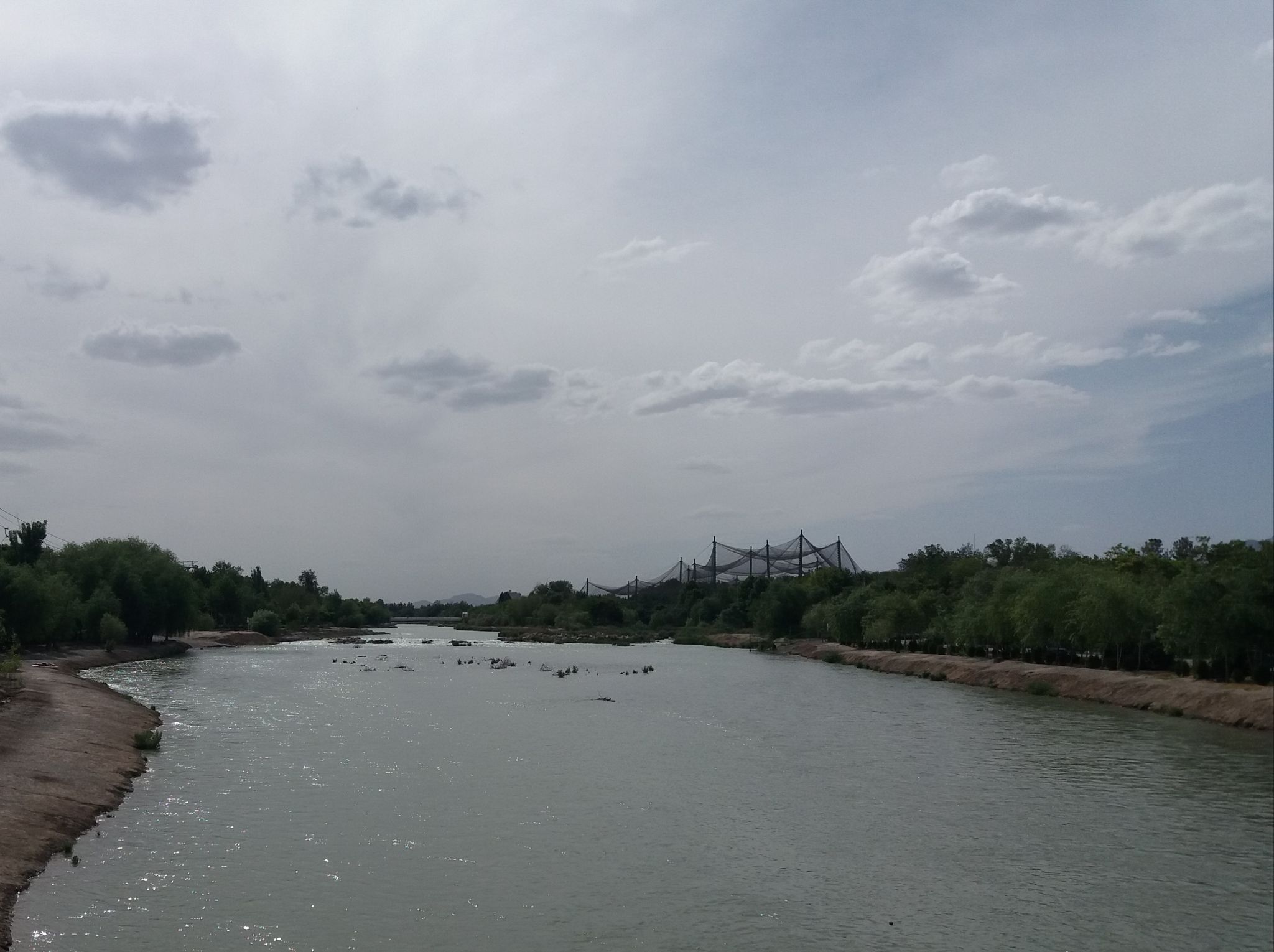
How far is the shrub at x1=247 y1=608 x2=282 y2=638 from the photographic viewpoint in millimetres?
141000

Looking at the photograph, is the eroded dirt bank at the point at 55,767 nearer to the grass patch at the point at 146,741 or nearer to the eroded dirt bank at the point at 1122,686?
the grass patch at the point at 146,741

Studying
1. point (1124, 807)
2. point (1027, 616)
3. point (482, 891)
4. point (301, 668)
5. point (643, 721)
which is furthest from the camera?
point (301, 668)

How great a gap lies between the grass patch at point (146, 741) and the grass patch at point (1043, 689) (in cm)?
4663

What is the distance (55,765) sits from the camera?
27.4 m

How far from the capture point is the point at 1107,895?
1994cm

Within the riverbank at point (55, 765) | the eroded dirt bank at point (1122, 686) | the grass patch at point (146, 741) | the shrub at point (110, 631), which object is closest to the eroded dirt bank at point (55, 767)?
the riverbank at point (55, 765)

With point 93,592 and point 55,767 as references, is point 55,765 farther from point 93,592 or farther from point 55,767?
point 93,592

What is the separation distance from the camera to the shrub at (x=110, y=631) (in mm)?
79438

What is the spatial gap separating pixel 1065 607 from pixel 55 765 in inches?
2239

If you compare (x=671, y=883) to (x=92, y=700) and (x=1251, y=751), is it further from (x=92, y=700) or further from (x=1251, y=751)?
(x=92, y=700)

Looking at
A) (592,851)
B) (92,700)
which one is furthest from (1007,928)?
(92,700)

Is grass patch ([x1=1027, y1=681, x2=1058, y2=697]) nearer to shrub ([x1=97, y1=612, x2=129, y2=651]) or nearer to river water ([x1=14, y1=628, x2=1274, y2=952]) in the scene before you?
river water ([x1=14, y1=628, x2=1274, y2=952])

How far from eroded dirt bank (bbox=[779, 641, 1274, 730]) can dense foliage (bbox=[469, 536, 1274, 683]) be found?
6.32ft

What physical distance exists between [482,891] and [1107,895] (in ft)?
40.1
